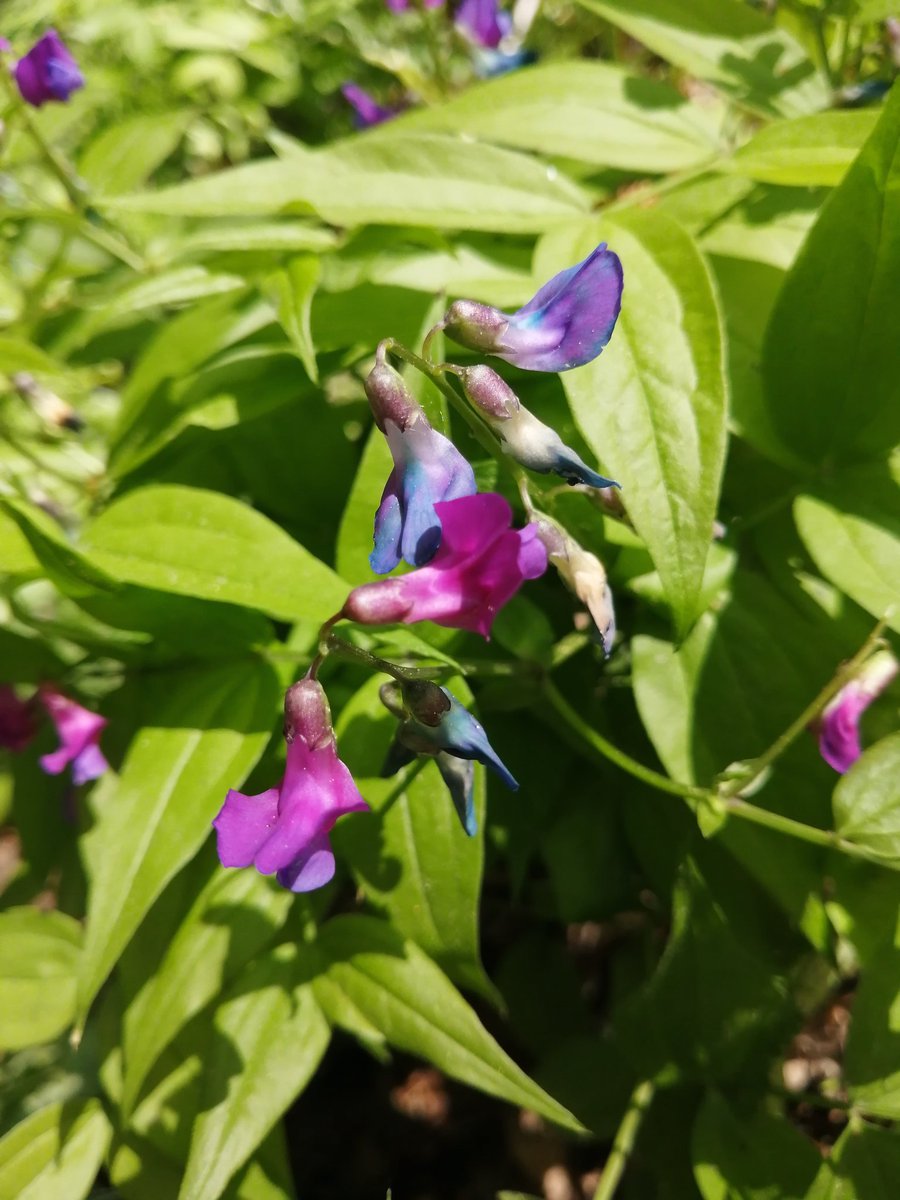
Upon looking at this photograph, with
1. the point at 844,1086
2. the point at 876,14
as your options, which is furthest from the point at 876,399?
the point at 844,1086

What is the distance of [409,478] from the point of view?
2.55 feet

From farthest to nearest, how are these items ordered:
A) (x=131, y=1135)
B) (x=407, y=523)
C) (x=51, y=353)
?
1. (x=51, y=353)
2. (x=131, y=1135)
3. (x=407, y=523)

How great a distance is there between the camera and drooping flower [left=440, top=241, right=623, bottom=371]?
732 mm

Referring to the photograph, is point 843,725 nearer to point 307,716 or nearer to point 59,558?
point 307,716

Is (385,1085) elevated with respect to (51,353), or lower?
lower

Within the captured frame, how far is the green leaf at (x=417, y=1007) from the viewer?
2.87 ft

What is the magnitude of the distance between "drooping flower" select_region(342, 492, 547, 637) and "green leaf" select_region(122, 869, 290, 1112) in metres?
0.50

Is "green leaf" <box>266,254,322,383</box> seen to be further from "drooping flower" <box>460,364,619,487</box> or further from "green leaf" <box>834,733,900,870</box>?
"green leaf" <box>834,733,900,870</box>

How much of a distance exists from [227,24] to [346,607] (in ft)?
7.89

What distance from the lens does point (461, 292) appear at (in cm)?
119

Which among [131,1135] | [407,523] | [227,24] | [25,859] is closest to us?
[407,523]

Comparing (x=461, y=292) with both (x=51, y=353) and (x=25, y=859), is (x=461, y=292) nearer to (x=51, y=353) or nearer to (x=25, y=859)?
(x=51, y=353)

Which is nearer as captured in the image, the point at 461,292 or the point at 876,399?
the point at 876,399

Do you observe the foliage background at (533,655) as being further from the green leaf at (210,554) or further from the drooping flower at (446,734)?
the drooping flower at (446,734)
